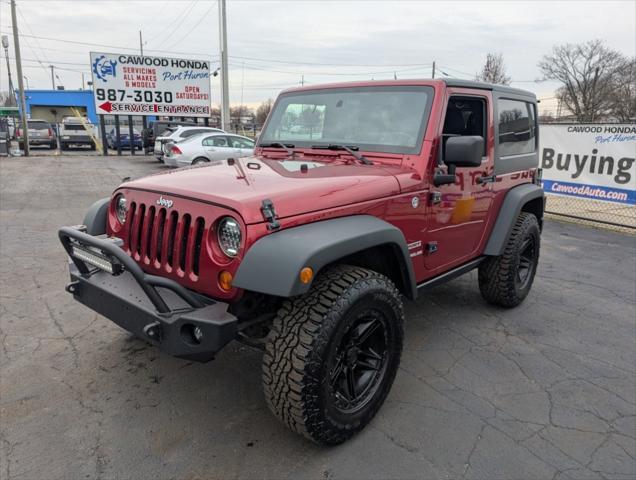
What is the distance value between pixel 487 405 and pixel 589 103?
39930 mm

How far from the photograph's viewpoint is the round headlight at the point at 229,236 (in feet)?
7.57

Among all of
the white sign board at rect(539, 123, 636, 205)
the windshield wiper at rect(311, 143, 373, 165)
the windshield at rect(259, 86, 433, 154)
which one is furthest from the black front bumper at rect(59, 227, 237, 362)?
the white sign board at rect(539, 123, 636, 205)

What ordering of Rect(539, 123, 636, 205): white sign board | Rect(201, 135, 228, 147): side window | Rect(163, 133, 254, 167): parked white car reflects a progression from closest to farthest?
Rect(539, 123, 636, 205): white sign board
Rect(163, 133, 254, 167): parked white car
Rect(201, 135, 228, 147): side window

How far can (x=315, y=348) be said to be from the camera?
7.43ft

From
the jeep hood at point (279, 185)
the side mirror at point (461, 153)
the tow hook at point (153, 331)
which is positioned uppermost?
the side mirror at point (461, 153)

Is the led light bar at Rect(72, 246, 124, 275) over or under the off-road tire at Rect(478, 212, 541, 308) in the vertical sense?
over

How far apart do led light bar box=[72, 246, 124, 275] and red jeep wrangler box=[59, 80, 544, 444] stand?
0.04ft

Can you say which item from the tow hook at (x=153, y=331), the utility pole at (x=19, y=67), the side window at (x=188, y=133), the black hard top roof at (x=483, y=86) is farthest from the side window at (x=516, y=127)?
the utility pole at (x=19, y=67)

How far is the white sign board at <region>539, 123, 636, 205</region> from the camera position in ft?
26.4

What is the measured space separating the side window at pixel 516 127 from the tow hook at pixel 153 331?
10.1ft

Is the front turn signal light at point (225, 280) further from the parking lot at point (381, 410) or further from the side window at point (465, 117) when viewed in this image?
the side window at point (465, 117)

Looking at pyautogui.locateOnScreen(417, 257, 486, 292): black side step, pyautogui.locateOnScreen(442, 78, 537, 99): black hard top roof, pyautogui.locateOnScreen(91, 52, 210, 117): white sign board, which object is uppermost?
pyautogui.locateOnScreen(91, 52, 210, 117): white sign board

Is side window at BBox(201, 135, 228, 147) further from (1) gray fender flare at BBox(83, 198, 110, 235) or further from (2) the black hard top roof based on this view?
(1) gray fender flare at BBox(83, 198, 110, 235)

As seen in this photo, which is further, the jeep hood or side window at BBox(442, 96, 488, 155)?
side window at BBox(442, 96, 488, 155)
